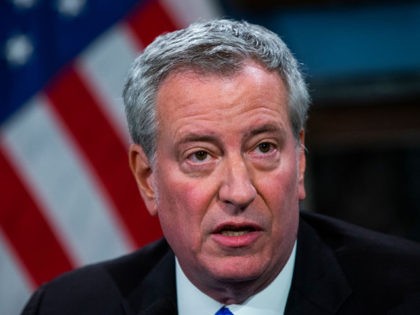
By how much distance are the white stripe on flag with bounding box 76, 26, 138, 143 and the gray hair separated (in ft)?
4.52

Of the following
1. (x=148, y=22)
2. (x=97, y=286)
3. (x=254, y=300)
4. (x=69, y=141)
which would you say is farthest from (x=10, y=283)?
(x=254, y=300)

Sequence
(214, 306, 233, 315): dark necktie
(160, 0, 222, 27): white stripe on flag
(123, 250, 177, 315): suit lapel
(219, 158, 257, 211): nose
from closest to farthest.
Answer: (219, 158, 257, 211): nose < (214, 306, 233, 315): dark necktie < (123, 250, 177, 315): suit lapel < (160, 0, 222, 27): white stripe on flag

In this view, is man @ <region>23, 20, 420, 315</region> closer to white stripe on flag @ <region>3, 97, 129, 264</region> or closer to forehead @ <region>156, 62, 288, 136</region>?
forehead @ <region>156, 62, 288, 136</region>

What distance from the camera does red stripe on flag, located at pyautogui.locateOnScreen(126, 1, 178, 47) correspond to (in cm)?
310

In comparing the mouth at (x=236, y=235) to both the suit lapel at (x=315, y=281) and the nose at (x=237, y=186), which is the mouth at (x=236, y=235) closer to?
the nose at (x=237, y=186)

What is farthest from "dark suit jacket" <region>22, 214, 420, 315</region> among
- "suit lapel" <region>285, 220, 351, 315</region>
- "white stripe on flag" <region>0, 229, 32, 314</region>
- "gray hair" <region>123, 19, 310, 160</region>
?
"white stripe on flag" <region>0, 229, 32, 314</region>

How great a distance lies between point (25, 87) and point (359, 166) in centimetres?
119

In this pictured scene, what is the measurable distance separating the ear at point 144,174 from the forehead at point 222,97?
0.14 m

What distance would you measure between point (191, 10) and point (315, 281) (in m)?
1.49

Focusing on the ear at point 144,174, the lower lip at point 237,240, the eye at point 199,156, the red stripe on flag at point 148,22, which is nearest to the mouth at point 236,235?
the lower lip at point 237,240

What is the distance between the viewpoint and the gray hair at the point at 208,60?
5.38 feet

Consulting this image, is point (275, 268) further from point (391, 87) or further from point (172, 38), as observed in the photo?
point (391, 87)

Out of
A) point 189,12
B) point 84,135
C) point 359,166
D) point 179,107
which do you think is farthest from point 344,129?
point 179,107

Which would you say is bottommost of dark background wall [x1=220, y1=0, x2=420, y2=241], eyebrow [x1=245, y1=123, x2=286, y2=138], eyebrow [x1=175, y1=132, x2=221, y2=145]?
dark background wall [x1=220, y1=0, x2=420, y2=241]
